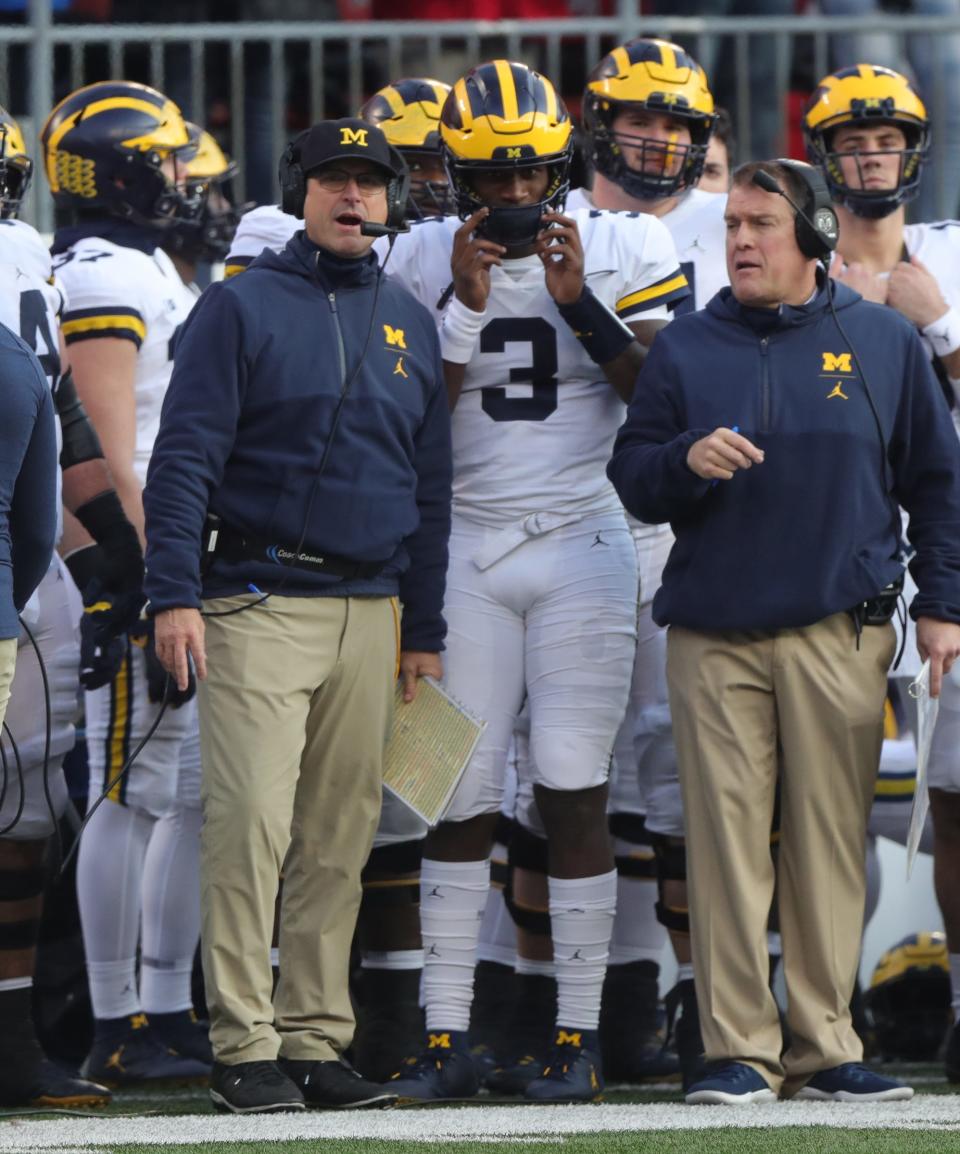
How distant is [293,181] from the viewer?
5230 millimetres

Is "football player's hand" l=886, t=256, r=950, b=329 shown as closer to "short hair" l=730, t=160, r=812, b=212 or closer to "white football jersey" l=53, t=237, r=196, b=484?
"short hair" l=730, t=160, r=812, b=212

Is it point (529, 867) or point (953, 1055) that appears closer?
Answer: point (953, 1055)

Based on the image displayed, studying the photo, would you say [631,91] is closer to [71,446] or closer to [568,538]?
[568,538]

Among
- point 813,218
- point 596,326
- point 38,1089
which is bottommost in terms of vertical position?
point 38,1089

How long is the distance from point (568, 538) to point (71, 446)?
1133 mm

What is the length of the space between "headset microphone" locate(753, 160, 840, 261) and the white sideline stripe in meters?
1.80

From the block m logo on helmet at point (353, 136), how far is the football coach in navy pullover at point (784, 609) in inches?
30.9

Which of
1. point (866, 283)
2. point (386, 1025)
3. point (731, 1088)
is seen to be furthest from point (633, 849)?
point (866, 283)

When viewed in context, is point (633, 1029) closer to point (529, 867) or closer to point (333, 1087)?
point (529, 867)

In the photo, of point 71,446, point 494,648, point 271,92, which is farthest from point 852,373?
point 271,92

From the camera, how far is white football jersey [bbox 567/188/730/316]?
6.14 meters

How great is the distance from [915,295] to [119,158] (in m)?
2.06

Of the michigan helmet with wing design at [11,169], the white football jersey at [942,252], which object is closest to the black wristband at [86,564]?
the michigan helmet with wing design at [11,169]

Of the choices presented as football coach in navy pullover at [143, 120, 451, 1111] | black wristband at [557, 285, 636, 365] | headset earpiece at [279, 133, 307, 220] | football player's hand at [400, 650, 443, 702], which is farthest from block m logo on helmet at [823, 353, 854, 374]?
headset earpiece at [279, 133, 307, 220]
